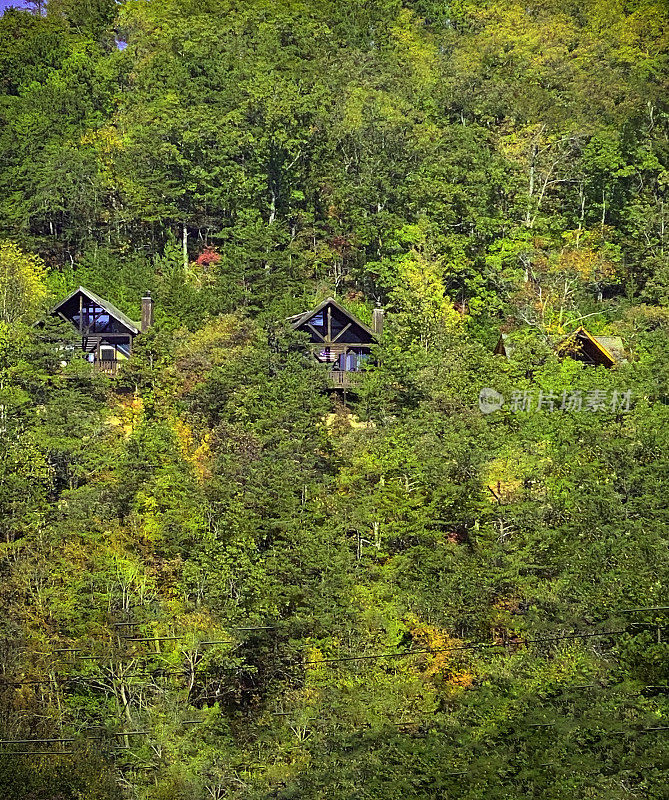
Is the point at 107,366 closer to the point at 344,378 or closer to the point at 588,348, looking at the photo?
the point at 344,378

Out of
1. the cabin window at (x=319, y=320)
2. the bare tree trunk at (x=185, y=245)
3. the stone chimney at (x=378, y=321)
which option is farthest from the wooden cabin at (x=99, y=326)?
the stone chimney at (x=378, y=321)

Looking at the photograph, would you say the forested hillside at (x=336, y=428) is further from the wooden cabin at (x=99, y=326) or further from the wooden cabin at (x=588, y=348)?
the wooden cabin at (x=99, y=326)

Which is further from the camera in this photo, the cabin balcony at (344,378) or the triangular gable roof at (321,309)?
the triangular gable roof at (321,309)

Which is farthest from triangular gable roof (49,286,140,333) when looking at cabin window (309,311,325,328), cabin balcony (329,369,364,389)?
cabin balcony (329,369,364,389)

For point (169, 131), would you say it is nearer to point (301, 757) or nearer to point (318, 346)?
point (318, 346)

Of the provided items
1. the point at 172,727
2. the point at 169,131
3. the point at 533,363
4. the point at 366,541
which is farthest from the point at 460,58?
the point at 172,727

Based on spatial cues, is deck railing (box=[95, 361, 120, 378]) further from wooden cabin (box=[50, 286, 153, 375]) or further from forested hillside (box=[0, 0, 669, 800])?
forested hillside (box=[0, 0, 669, 800])

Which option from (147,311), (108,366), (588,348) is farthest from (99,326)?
(588,348)
